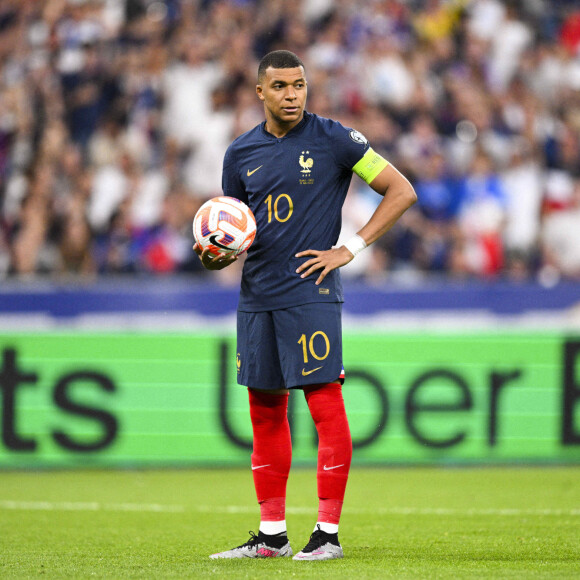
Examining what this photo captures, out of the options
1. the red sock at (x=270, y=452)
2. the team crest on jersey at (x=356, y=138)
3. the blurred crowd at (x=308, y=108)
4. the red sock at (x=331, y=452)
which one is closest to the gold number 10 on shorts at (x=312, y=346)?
the red sock at (x=331, y=452)

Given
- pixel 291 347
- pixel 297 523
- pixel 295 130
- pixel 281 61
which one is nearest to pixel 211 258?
pixel 291 347

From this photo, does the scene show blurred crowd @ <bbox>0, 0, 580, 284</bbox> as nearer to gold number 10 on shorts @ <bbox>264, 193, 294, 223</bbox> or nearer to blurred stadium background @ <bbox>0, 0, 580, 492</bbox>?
blurred stadium background @ <bbox>0, 0, 580, 492</bbox>

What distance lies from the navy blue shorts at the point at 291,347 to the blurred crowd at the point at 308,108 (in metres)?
6.05

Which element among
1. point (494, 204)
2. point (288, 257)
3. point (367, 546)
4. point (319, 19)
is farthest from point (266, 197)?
point (319, 19)

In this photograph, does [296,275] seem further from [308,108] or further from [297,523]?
[308,108]

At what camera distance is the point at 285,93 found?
4.47 m

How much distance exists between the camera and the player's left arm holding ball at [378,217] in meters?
4.46

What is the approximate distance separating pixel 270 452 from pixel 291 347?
525mm

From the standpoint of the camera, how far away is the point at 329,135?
4535mm

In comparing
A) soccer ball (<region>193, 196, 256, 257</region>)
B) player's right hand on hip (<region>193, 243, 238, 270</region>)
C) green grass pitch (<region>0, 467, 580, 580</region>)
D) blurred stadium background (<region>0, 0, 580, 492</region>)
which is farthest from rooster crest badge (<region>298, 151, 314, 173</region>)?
blurred stadium background (<region>0, 0, 580, 492</region>)

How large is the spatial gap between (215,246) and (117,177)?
678 centimetres

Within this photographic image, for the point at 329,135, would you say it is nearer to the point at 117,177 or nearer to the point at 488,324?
the point at 488,324

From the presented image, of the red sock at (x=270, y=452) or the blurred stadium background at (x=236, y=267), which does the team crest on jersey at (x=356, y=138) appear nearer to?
the red sock at (x=270, y=452)

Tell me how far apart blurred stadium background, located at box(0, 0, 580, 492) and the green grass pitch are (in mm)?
409
